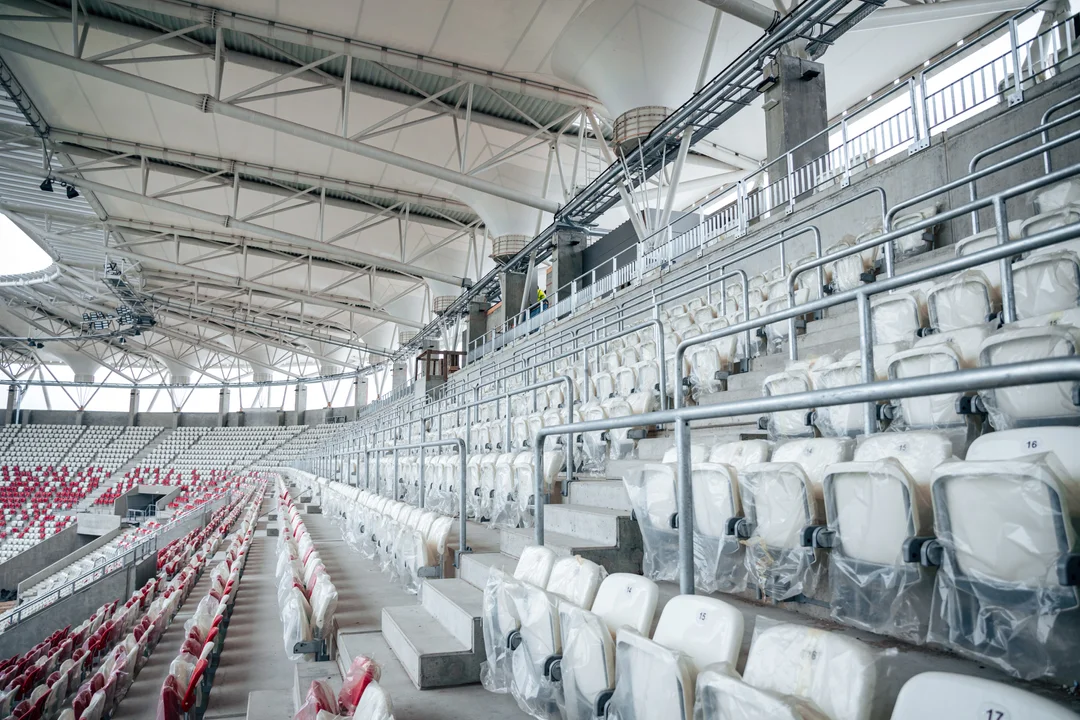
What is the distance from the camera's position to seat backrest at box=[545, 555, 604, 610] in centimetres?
235

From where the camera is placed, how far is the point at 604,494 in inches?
146

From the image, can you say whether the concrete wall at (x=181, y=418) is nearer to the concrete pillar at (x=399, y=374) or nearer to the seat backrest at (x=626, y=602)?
the concrete pillar at (x=399, y=374)

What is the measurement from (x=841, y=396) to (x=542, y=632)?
1.26 m

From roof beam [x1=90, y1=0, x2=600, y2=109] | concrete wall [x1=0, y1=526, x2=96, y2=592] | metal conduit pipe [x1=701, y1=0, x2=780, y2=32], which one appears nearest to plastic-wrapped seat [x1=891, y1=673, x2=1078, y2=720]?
metal conduit pipe [x1=701, y1=0, x2=780, y2=32]

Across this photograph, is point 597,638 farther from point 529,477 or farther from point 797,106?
point 797,106

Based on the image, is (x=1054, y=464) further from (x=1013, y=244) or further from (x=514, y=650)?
(x=514, y=650)

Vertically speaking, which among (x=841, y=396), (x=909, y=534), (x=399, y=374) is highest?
(x=399, y=374)

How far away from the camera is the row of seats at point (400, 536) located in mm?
4062

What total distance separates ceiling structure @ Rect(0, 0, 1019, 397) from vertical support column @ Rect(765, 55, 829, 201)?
876mm

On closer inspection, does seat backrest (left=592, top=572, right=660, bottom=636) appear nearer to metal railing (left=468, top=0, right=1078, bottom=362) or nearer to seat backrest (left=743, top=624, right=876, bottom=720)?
seat backrest (left=743, top=624, right=876, bottom=720)

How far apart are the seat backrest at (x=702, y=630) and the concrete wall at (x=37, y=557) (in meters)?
24.8

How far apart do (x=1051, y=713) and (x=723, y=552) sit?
1.59 metres

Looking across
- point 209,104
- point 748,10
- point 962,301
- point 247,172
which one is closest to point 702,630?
point 962,301

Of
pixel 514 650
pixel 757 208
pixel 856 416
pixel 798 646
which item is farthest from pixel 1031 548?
pixel 757 208
